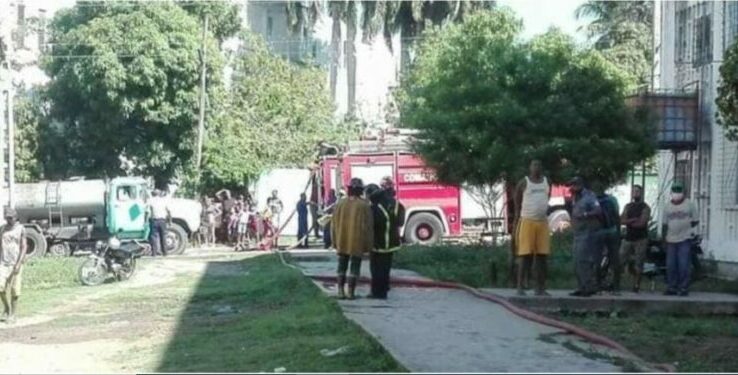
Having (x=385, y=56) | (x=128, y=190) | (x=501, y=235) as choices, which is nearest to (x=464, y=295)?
(x=501, y=235)

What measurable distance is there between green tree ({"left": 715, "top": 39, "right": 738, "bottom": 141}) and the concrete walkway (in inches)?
172

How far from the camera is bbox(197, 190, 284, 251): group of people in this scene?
44.2m

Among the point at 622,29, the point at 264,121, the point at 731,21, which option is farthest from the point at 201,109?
the point at 731,21

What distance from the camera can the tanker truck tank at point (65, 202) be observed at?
40219mm

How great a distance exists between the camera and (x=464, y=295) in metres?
20.6

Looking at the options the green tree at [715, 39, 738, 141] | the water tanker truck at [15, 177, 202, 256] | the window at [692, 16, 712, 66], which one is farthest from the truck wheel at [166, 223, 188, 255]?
the green tree at [715, 39, 738, 141]

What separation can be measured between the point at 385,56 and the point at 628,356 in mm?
58547

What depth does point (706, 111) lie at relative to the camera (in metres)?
26.7

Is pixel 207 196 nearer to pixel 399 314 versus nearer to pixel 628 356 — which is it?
pixel 399 314

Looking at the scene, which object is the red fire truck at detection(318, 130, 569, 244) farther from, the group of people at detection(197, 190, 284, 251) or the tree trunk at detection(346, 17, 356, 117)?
the tree trunk at detection(346, 17, 356, 117)

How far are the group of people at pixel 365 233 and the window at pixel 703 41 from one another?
350 inches

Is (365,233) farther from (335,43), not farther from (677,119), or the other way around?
(335,43)

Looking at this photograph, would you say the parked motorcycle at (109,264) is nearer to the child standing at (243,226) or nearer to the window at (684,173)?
the window at (684,173)

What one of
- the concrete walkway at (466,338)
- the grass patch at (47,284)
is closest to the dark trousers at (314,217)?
the grass patch at (47,284)
